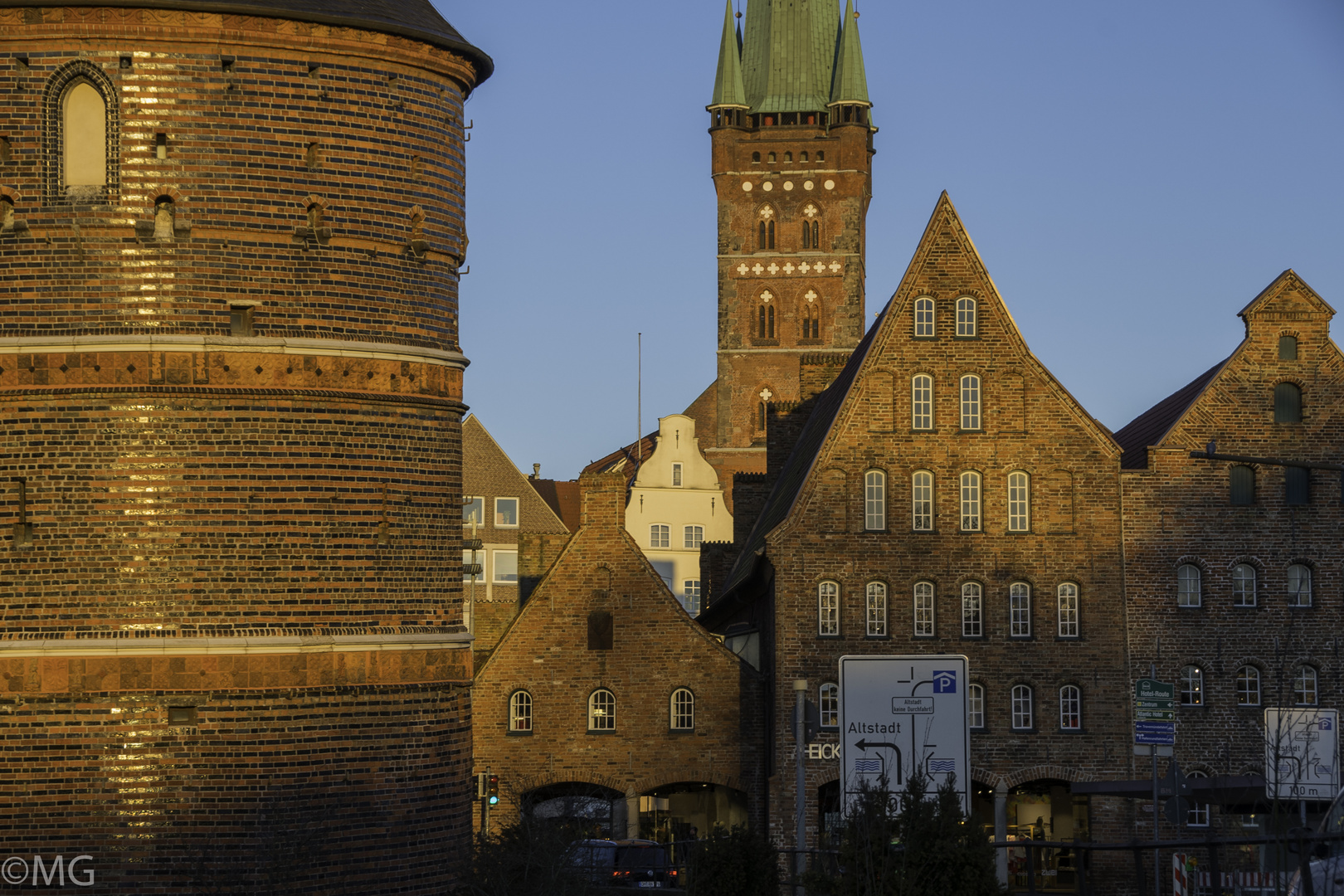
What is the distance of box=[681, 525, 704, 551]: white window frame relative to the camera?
9531 cm

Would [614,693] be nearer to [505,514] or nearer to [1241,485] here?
[1241,485]

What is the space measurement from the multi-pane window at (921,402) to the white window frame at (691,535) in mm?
→ 51461

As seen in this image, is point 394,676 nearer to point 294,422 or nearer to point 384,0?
point 294,422

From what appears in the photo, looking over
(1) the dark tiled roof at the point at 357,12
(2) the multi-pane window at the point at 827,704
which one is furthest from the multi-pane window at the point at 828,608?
(1) the dark tiled roof at the point at 357,12

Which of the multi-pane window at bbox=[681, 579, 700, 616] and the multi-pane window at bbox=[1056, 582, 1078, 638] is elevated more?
the multi-pane window at bbox=[681, 579, 700, 616]

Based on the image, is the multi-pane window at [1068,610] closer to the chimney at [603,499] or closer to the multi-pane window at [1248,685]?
the multi-pane window at [1248,685]

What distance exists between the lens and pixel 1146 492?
44094 mm

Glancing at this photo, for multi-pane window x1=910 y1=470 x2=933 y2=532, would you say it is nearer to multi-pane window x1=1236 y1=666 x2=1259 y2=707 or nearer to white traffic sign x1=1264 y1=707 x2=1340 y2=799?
multi-pane window x1=1236 y1=666 x2=1259 y2=707

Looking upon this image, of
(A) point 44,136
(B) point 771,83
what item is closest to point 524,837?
(A) point 44,136

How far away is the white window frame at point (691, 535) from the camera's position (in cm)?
9531

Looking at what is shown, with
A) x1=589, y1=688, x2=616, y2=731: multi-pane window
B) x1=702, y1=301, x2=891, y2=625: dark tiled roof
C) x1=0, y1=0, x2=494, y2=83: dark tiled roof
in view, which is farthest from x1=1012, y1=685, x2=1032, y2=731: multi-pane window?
x1=0, y1=0, x2=494, y2=83: dark tiled roof

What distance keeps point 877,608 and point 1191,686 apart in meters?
7.28

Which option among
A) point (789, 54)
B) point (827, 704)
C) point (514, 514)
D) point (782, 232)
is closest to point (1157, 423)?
point (827, 704)

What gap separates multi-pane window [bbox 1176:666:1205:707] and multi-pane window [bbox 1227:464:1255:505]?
395cm
